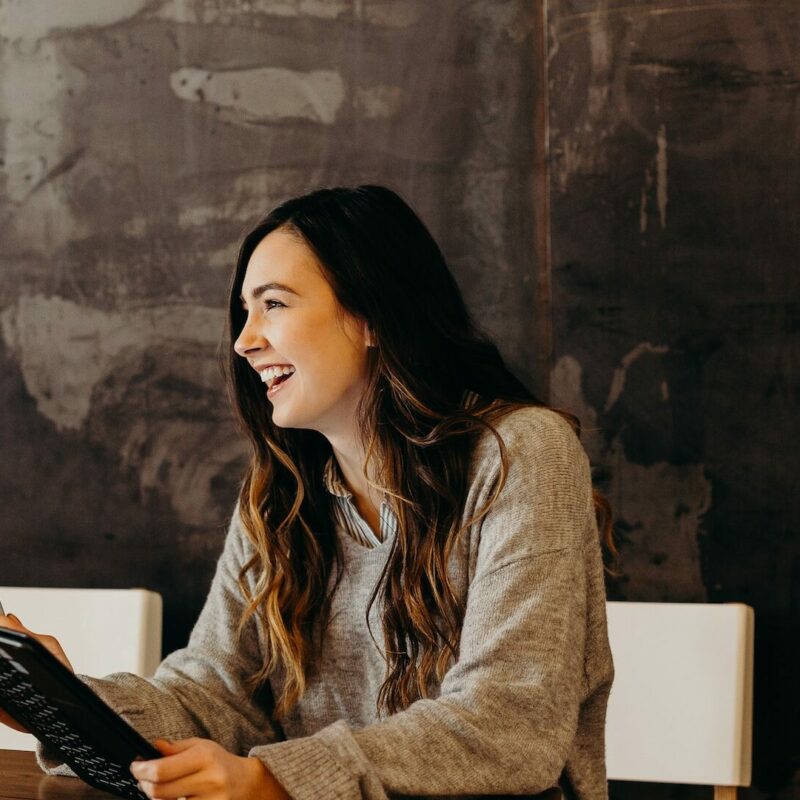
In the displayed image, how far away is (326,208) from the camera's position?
5.17 ft

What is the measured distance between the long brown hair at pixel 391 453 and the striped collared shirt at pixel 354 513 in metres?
0.02

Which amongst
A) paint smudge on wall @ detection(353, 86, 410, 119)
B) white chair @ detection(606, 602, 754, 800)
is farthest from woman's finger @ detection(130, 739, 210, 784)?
paint smudge on wall @ detection(353, 86, 410, 119)

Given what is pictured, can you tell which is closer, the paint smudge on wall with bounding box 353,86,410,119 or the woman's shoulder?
the woman's shoulder

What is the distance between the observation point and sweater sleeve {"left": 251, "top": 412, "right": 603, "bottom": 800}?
1049mm

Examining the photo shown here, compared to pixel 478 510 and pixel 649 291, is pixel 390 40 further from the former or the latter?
pixel 478 510

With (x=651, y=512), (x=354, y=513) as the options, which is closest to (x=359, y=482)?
(x=354, y=513)

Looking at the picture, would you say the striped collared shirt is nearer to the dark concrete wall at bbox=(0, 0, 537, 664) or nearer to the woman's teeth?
the woman's teeth

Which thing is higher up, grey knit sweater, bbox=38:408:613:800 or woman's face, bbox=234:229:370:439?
woman's face, bbox=234:229:370:439

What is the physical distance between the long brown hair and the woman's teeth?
10cm

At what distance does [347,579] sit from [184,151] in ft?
4.09

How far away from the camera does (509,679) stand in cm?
120

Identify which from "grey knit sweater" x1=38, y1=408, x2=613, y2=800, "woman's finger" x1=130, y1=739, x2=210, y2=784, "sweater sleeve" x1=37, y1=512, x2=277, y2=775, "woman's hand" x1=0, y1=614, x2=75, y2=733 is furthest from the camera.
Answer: "sweater sleeve" x1=37, y1=512, x2=277, y2=775

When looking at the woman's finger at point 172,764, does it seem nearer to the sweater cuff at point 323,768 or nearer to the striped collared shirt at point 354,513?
the sweater cuff at point 323,768

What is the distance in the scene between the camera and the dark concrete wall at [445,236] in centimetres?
211
